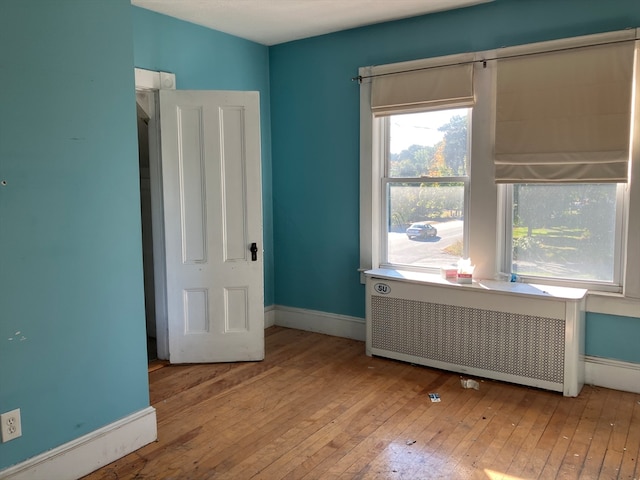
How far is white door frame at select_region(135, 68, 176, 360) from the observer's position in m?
3.97

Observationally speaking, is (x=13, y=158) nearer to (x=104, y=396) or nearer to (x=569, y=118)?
(x=104, y=396)

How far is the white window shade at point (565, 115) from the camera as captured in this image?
3385 millimetres

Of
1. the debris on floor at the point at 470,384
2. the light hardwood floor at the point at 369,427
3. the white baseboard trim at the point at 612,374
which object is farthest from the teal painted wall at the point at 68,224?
the white baseboard trim at the point at 612,374

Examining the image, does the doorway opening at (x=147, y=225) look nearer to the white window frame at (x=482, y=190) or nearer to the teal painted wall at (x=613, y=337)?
the white window frame at (x=482, y=190)

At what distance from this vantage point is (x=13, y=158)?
236 centimetres

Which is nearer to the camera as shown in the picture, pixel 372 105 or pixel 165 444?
pixel 165 444

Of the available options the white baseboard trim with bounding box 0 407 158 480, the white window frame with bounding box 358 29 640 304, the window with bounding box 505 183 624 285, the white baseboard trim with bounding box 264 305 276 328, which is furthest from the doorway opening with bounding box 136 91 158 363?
the window with bounding box 505 183 624 285

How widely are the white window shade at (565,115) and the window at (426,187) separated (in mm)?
373

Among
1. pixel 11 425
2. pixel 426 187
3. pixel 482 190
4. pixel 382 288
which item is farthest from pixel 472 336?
pixel 11 425

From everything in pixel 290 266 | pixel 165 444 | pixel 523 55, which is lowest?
pixel 165 444

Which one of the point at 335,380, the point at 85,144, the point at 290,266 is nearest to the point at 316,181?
the point at 290,266

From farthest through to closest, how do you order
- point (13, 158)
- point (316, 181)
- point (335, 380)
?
1. point (316, 181)
2. point (335, 380)
3. point (13, 158)

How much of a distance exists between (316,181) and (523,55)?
1.99 meters

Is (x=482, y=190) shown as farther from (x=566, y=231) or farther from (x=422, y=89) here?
(x=422, y=89)
